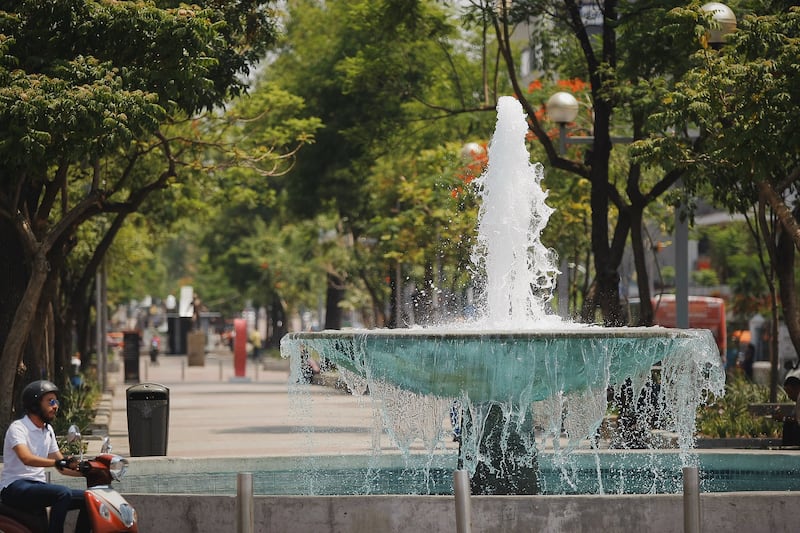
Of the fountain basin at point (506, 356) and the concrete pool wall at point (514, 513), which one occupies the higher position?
the fountain basin at point (506, 356)

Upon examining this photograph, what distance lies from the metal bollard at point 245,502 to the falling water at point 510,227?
497 centimetres

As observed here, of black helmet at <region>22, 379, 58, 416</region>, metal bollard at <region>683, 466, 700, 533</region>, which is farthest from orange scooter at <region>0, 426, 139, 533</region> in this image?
metal bollard at <region>683, 466, 700, 533</region>

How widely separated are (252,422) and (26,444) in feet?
59.8

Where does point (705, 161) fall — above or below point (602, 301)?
above

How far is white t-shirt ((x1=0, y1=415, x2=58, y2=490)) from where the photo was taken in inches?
357

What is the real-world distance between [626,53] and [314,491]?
12.3 meters

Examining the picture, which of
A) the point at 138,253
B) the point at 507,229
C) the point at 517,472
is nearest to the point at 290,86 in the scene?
the point at 138,253

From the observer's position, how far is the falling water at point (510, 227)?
14203mm

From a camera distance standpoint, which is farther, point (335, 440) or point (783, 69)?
point (335, 440)

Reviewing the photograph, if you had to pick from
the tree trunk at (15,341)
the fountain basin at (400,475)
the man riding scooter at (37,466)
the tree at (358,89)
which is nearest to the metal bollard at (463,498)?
the man riding scooter at (37,466)

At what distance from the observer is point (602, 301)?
21953 mm

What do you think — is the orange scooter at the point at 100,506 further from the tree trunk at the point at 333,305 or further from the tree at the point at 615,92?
the tree trunk at the point at 333,305

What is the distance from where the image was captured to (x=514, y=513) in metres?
9.93

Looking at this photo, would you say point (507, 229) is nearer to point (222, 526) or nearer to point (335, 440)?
point (222, 526)
